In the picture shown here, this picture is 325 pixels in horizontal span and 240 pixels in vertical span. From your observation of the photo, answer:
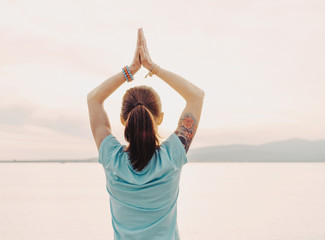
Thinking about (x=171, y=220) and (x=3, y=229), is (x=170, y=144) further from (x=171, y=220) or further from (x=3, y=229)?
(x=3, y=229)

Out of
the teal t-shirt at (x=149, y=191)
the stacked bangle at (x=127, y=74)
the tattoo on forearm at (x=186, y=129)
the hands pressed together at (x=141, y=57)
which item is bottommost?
the teal t-shirt at (x=149, y=191)

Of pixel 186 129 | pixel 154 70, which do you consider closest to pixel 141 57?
pixel 154 70

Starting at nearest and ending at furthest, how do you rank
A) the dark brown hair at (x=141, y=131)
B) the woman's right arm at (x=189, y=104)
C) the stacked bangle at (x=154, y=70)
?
the dark brown hair at (x=141, y=131), the woman's right arm at (x=189, y=104), the stacked bangle at (x=154, y=70)

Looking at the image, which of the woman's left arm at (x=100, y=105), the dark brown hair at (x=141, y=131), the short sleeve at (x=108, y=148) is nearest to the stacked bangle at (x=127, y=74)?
the woman's left arm at (x=100, y=105)

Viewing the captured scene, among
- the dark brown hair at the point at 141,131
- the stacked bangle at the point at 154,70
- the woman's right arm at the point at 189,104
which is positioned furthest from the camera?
the stacked bangle at the point at 154,70

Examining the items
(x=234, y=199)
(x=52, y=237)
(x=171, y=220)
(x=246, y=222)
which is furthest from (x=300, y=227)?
(x=171, y=220)

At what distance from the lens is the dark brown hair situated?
1625mm

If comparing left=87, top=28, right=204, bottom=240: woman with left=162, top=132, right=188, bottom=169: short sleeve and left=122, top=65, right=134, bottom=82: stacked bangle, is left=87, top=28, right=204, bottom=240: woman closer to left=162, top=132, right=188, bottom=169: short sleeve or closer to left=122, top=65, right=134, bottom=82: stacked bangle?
left=162, top=132, right=188, bottom=169: short sleeve

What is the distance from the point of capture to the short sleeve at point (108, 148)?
67.1 inches

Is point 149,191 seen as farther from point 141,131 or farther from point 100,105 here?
point 100,105

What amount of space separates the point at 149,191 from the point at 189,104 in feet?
1.36

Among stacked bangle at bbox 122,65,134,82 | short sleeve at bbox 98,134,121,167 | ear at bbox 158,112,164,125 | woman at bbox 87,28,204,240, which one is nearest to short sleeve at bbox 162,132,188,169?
woman at bbox 87,28,204,240

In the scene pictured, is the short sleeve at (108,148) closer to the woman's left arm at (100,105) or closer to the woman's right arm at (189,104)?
the woman's left arm at (100,105)

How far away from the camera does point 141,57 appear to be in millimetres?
1908
